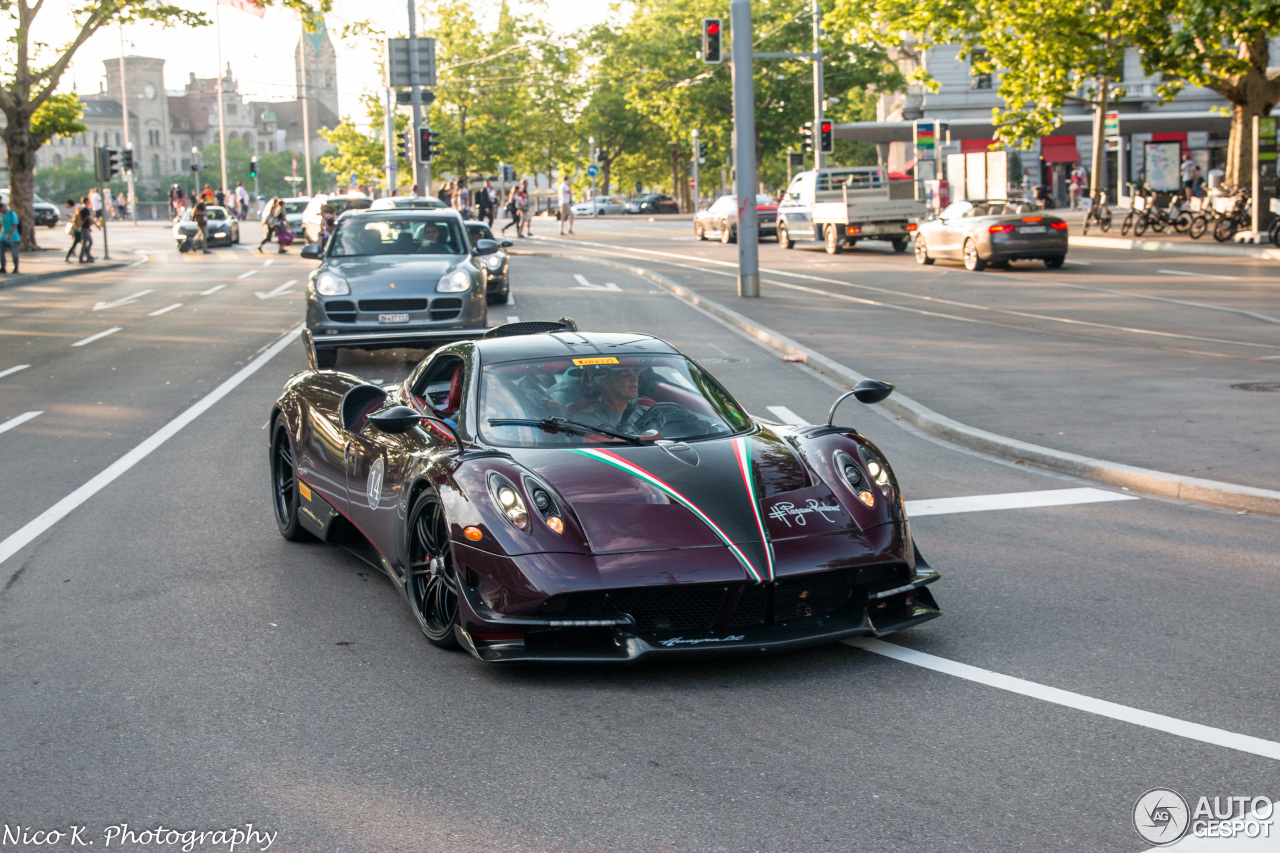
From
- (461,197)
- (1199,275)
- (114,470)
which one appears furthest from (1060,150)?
(114,470)

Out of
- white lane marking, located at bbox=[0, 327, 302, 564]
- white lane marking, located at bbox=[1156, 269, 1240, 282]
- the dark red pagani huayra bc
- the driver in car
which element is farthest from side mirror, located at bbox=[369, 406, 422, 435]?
white lane marking, located at bbox=[1156, 269, 1240, 282]

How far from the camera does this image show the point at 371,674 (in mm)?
5137

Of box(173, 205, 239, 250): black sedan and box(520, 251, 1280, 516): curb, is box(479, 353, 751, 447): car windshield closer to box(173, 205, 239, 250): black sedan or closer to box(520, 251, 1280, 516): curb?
box(520, 251, 1280, 516): curb

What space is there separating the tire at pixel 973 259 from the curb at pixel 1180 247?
6454 mm

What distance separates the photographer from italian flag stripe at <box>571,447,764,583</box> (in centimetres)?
491

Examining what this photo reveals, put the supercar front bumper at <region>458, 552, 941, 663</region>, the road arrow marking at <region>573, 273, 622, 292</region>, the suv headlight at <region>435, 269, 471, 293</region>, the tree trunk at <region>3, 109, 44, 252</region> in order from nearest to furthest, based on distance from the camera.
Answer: the supercar front bumper at <region>458, 552, 941, 663</region>
the suv headlight at <region>435, 269, 471, 293</region>
the road arrow marking at <region>573, 273, 622, 292</region>
the tree trunk at <region>3, 109, 44, 252</region>

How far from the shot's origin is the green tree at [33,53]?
36.0 meters

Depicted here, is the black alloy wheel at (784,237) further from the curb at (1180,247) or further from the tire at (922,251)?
the tire at (922,251)

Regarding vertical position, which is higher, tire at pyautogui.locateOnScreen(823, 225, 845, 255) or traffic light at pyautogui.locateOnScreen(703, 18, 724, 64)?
traffic light at pyautogui.locateOnScreen(703, 18, 724, 64)

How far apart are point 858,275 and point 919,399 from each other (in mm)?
16874

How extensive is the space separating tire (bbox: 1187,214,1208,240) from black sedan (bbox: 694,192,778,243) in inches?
499

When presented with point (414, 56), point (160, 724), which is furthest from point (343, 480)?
point (414, 56)

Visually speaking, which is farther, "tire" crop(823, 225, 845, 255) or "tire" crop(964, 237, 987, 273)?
"tire" crop(823, 225, 845, 255)
